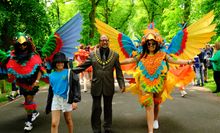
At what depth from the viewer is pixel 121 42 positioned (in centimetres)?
722

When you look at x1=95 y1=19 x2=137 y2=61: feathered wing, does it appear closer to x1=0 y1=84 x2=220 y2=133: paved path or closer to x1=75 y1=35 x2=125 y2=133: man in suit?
x1=75 y1=35 x2=125 y2=133: man in suit

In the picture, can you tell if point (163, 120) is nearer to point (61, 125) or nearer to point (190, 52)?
point (190, 52)

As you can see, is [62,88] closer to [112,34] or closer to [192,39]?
[112,34]

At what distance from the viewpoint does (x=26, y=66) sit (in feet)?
22.6

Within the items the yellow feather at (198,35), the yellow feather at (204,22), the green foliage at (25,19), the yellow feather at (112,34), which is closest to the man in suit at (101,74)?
the yellow feather at (112,34)

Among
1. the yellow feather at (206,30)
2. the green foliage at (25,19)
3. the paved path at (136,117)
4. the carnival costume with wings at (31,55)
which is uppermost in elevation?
the green foliage at (25,19)

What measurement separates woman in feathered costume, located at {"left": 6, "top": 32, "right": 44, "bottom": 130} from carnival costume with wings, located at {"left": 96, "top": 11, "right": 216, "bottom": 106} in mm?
1522

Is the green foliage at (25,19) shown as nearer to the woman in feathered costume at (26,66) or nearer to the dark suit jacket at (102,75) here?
the woman in feathered costume at (26,66)

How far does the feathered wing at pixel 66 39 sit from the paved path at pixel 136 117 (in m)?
1.64

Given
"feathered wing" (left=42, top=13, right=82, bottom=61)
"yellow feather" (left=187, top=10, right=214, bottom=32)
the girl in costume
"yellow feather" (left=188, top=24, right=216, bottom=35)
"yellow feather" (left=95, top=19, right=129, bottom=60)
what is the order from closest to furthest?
the girl in costume < "yellow feather" (left=187, top=10, right=214, bottom=32) < "yellow feather" (left=188, top=24, right=216, bottom=35) < "yellow feather" (left=95, top=19, right=129, bottom=60) < "feathered wing" (left=42, top=13, right=82, bottom=61)

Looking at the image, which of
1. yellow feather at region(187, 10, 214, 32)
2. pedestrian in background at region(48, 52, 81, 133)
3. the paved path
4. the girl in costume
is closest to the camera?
pedestrian in background at region(48, 52, 81, 133)

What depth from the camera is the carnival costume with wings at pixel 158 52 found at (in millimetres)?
6348

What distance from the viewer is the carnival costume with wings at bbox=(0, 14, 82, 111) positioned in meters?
6.88

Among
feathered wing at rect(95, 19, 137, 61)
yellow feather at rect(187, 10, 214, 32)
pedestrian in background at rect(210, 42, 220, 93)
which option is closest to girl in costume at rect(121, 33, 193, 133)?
feathered wing at rect(95, 19, 137, 61)
